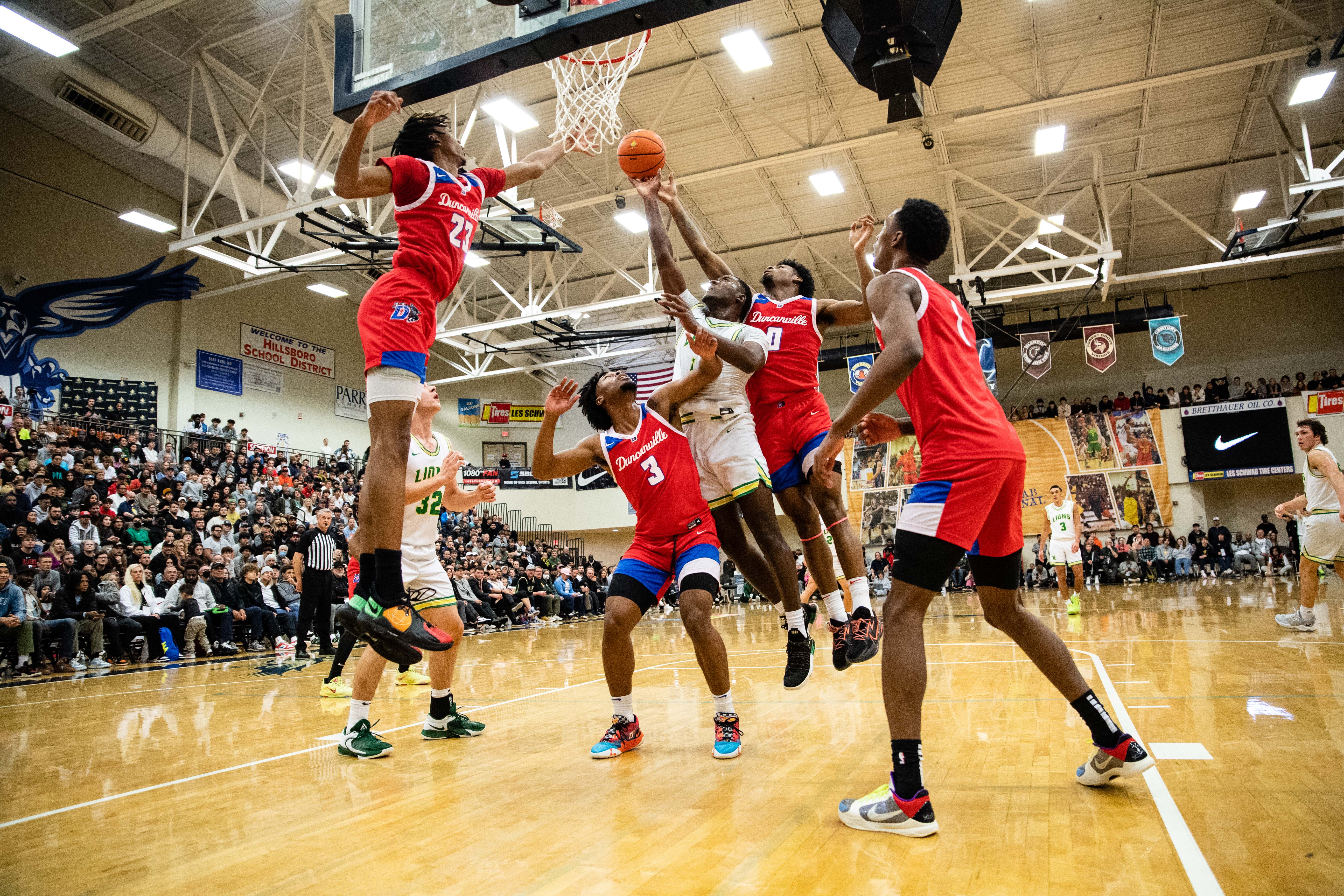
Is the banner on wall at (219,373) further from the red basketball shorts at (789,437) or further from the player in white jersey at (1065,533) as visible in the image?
the red basketball shorts at (789,437)

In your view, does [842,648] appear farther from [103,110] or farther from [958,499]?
[103,110]

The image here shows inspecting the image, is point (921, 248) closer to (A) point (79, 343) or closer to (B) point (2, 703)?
(B) point (2, 703)

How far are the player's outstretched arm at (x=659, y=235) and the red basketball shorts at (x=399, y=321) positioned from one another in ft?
4.79

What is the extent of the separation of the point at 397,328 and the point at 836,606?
2.69m

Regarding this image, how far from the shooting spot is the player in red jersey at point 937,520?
8.82 feet

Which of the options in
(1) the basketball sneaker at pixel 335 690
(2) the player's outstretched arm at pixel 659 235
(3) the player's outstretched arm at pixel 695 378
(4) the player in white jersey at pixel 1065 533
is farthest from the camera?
(4) the player in white jersey at pixel 1065 533

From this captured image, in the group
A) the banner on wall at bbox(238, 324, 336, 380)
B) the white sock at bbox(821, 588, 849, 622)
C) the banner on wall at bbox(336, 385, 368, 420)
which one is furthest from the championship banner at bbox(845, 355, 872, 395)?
the white sock at bbox(821, 588, 849, 622)

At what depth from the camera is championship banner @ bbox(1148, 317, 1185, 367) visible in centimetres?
1914

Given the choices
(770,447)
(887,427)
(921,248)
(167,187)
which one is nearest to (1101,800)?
(887,427)

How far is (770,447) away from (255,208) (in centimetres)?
1668

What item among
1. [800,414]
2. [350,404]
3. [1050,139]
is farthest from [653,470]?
[350,404]

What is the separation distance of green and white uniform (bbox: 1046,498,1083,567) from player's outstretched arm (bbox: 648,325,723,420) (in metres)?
10.8

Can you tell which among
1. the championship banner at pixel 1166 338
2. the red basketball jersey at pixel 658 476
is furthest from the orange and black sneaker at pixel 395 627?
the championship banner at pixel 1166 338

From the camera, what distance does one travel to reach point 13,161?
1653 centimetres
